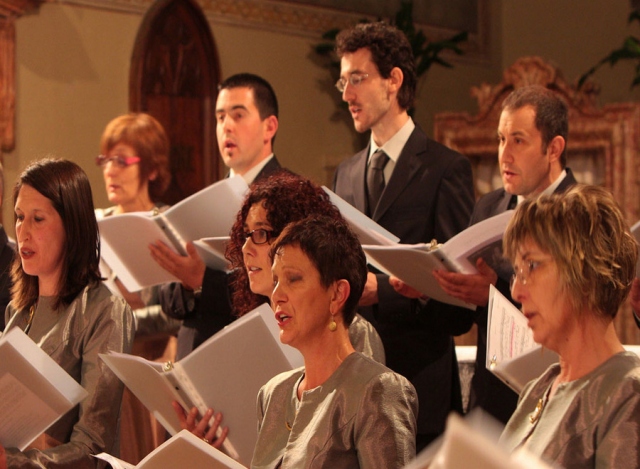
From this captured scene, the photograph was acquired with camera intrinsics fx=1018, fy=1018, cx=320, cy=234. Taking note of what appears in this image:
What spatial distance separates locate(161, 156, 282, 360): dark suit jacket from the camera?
3365 millimetres

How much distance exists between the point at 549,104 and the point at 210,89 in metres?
4.33

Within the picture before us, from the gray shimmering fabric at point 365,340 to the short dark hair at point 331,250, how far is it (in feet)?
0.90

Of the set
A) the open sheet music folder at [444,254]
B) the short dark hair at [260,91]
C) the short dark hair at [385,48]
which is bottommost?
the open sheet music folder at [444,254]

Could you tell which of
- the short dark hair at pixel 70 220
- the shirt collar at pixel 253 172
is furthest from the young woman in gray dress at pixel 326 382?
the shirt collar at pixel 253 172

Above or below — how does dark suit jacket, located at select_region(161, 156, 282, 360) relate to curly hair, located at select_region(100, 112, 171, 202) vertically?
below

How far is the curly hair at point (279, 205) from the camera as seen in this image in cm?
263

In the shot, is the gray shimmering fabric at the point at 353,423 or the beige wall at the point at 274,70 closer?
the gray shimmering fabric at the point at 353,423

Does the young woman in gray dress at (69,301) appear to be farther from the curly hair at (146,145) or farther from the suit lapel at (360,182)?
the curly hair at (146,145)

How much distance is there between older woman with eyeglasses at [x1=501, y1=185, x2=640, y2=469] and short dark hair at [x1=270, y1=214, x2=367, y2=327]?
467mm

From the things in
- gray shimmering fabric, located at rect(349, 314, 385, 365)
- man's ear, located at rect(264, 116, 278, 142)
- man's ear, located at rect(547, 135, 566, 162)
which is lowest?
gray shimmering fabric, located at rect(349, 314, 385, 365)

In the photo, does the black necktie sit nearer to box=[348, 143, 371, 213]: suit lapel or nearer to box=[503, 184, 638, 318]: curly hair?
box=[348, 143, 371, 213]: suit lapel

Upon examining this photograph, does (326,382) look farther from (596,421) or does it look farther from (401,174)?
(401,174)

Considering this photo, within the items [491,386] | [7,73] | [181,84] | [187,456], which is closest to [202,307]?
[491,386]

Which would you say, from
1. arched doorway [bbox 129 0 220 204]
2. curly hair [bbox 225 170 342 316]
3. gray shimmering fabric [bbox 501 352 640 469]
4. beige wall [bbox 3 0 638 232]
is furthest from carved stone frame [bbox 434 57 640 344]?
gray shimmering fabric [bbox 501 352 640 469]
